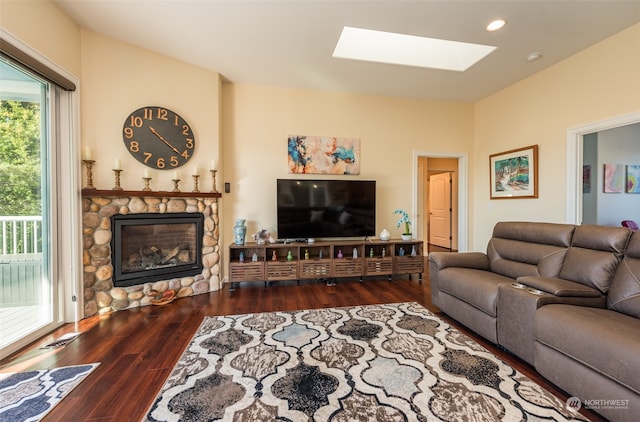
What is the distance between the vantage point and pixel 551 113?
11.0ft

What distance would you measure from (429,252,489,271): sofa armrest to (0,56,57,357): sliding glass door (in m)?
3.62

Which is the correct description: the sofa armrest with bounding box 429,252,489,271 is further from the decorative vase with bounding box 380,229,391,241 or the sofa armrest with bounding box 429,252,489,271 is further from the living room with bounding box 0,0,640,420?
the living room with bounding box 0,0,640,420

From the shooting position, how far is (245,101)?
12.4ft

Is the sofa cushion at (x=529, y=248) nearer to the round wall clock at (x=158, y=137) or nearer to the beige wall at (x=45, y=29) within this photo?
the round wall clock at (x=158, y=137)

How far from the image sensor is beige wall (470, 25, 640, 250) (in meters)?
2.66

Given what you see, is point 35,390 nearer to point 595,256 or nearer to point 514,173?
point 595,256

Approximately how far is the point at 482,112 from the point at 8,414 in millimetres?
5949

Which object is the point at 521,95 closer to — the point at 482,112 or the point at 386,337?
the point at 482,112

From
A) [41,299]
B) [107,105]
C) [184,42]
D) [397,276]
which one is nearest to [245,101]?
[184,42]

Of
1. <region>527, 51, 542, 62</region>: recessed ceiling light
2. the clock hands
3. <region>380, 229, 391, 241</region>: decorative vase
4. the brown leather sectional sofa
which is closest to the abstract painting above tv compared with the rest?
<region>380, 229, 391, 241</region>: decorative vase

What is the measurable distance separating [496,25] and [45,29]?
3989 mm

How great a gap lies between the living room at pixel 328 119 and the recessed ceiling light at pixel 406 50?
0.99 m

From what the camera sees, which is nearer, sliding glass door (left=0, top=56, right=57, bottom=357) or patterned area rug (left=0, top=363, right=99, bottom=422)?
patterned area rug (left=0, top=363, right=99, bottom=422)

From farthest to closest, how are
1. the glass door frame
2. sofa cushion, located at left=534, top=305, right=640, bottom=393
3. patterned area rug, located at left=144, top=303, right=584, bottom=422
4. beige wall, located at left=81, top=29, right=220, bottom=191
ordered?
beige wall, located at left=81, top=29, right=220, bottom=191
the glass door frame
patterned area rug, located at left=144, top=303, right=584, bottom=422
sofa cushion, located at left=534, top=305, right=640, bottom=393
